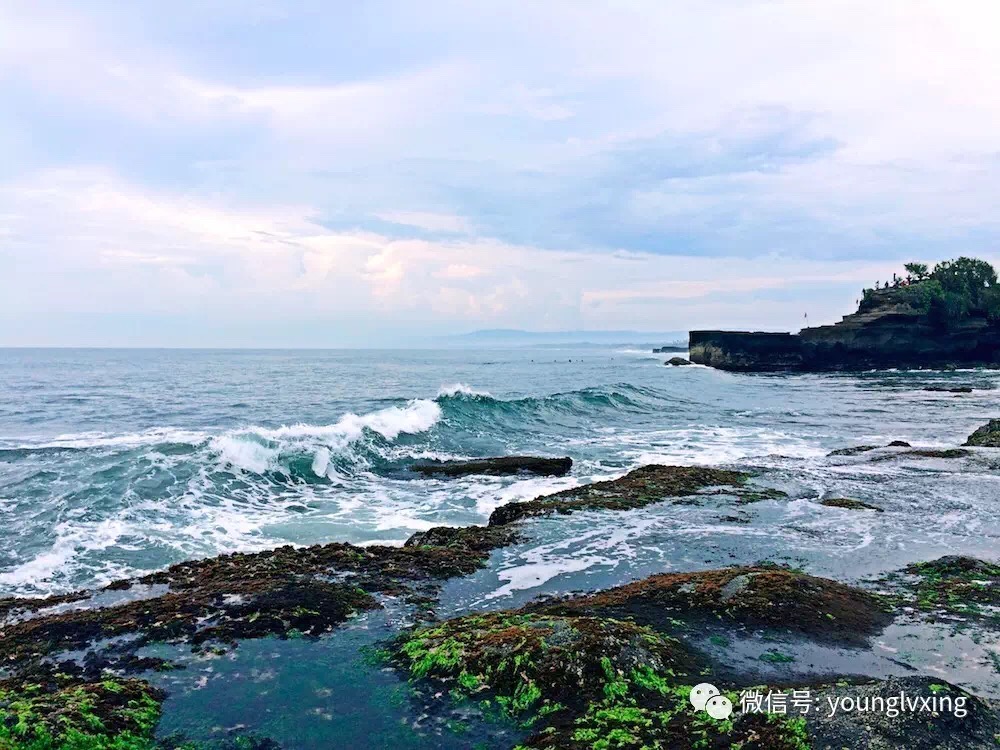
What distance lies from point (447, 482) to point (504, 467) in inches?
88.9

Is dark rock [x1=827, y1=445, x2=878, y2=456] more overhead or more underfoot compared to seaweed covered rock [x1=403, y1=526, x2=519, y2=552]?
more overhead

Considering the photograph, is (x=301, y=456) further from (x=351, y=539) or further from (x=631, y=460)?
(x=631, y=460)

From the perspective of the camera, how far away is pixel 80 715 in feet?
19.8

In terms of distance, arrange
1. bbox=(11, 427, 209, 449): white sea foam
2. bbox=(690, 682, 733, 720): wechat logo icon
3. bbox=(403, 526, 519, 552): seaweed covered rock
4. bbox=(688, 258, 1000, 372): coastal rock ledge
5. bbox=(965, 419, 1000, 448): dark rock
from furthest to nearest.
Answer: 1. bbox=(688, 258, 1000, 372): coastal rock ledge
2. bbox=(11, 427, 209, 449): white sea foam
3. bbox=(965, 419, 1000, 448): dark rock
4. bbox=(403, 526, 519, 552): seaweed covered rock
5. bbox=(690, 682, 733, 720): wechat logo icon

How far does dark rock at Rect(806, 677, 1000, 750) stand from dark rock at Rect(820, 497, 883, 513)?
1007 cm

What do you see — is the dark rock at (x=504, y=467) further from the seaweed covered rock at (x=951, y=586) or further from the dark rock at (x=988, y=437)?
the dark rock at (x=988, y=437)

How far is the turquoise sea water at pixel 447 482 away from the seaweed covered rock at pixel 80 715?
212 inches

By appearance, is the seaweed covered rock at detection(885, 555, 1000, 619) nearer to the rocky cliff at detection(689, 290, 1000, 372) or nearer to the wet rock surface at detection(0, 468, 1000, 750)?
the wet rock surface at detection(0, 468, 1000, 750)

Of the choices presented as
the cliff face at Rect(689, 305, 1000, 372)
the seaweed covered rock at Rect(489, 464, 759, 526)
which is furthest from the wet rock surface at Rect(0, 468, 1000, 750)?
the cliff face at Rect(689, 305, 1000, 372)

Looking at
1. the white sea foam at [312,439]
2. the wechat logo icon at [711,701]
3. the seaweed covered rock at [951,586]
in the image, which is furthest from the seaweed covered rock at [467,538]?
the white sea foam at [312,439]

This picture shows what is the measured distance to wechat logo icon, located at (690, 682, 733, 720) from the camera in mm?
5993

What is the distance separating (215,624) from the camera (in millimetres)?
8523

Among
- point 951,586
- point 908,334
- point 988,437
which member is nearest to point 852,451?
point 988,437

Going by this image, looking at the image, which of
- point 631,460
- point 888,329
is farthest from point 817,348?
point 631,460
